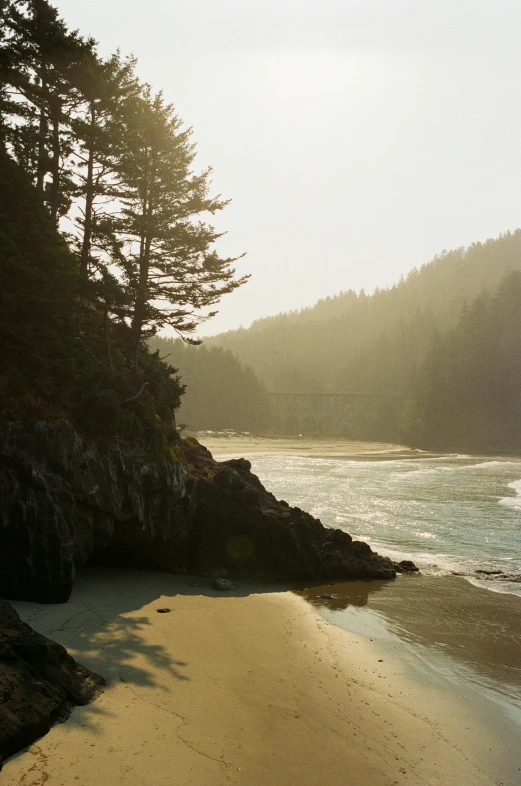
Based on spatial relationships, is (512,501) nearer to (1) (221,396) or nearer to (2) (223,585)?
(2) (223,585)

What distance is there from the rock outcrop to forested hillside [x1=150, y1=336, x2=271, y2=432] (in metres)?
111

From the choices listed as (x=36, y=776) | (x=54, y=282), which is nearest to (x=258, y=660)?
(x=36, y=776)

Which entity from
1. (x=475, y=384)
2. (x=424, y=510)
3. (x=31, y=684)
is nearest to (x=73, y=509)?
(x=31, y=684)

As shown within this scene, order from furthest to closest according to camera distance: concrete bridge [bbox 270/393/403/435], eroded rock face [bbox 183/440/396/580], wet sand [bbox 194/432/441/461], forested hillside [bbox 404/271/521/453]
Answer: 1. concrete bridge [bbox 270/393/403/435]
2. forested hillside [bbox 404/271/521/453]
3. wet sand [bbox 194/432/441/461]
4. eroded rock face [bbox 183/440/396/580]

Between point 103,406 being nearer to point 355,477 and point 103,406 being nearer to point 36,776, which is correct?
point 36,776

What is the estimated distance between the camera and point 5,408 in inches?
476

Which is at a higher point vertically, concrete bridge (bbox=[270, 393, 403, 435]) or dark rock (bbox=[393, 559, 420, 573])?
concrete bridge (bbox=[270, 393, 403, 435])

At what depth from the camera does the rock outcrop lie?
11.9 metres

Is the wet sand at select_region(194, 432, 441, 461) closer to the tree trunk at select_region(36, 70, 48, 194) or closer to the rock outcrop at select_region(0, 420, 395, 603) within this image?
the rock outcrop at select_region(0, 420, 395, 603)

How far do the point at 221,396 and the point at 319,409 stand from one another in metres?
31.0

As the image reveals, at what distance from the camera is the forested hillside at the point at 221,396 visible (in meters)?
132

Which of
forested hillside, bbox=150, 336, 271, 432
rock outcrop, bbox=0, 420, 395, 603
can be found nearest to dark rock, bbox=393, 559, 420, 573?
rock outcrop, bbox=0, 420, 395, 603

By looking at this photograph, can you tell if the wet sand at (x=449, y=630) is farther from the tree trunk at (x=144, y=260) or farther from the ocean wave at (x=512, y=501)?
the ocean wave at (x=512, y=501)

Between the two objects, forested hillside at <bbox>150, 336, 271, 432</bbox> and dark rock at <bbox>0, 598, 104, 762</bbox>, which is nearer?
dark rock at <bbox>0, 598, 104, 762</bbox>
